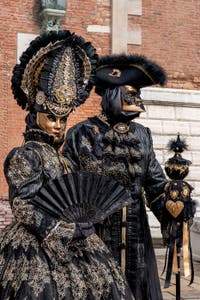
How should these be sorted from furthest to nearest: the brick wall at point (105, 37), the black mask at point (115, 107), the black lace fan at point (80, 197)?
the brick wall at point (105, 37), the black mask at point (115, 107), the black lace fan at point (80, 197)

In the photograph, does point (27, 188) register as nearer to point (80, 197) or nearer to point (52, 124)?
point (80, 197)

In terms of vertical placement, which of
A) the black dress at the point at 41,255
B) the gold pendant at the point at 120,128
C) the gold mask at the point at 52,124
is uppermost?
the gold pendant at the point at 120,128

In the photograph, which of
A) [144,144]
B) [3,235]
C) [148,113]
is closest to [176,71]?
[148,113]

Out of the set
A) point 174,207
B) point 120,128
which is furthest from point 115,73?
point 174,207

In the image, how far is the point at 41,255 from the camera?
3.19 meters

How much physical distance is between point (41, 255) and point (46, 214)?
0.78ft

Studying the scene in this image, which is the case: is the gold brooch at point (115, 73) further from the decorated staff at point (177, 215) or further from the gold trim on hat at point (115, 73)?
the decorated staff at point (177, 215)

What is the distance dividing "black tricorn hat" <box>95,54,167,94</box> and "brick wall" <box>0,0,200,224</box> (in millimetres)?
7086

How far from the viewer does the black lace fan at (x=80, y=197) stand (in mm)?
3230

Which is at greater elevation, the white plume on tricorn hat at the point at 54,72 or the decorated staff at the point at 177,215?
the white plume on tricorn hat at the point at 54,72

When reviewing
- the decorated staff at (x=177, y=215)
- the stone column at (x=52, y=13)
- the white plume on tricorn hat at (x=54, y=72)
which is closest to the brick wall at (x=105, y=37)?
the stone column at (x=52, y=13)

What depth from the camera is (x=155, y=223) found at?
37.4 ft

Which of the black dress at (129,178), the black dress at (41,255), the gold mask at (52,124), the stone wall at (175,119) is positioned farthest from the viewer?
the stone wall at (175,119)

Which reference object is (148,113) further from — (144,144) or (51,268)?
(51,268)
